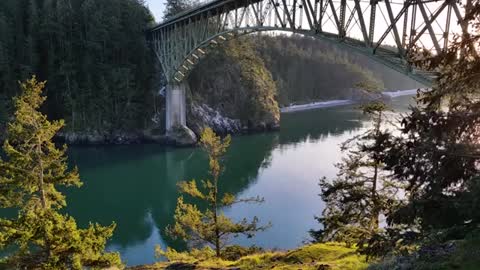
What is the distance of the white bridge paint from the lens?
51.7 m

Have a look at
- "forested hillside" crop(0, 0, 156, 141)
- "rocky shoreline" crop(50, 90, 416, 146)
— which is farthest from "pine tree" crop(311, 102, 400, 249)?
"forested hillside" crop(0, 0, 156, 141)

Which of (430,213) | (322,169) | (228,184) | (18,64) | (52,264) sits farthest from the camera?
(18,64)

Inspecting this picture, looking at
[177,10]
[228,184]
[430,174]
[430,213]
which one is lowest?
[228,184]

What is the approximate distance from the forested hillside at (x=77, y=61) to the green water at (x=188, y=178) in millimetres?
5296

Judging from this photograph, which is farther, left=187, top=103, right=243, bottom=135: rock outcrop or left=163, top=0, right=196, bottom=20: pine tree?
left=163, top=0, right=196, bottom=20: pine tree

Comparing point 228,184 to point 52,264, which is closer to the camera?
point 52,264

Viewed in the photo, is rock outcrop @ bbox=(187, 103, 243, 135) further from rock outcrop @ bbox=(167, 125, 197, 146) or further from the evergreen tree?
the evergreen tree

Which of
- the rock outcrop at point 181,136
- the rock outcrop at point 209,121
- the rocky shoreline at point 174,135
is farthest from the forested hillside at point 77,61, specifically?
the rock outcrop at point 209,121

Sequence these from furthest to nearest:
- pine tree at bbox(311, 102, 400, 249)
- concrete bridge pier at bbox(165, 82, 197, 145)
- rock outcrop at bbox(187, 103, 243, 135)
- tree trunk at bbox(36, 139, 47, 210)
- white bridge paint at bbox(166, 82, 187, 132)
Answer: rock outcrop at bbox(187, 103, 243, 135) → white bridge paint at bbox(166, 82, 187, 132) → concrete bridge pier at bbox(165, 82, 197, 145) → pine tree at bbox(311, 102, 400, 249) → tree trunk at bbox(36, 139, 47, 210)

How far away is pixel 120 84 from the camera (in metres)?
52.7

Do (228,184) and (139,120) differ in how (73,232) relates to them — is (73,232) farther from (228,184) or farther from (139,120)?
(139,120)

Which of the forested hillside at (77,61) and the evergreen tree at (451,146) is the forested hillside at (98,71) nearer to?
the forested hillside at (77,61)

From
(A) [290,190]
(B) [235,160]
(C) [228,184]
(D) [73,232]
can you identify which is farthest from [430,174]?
(B) [235,160]

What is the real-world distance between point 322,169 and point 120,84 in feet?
88.1
